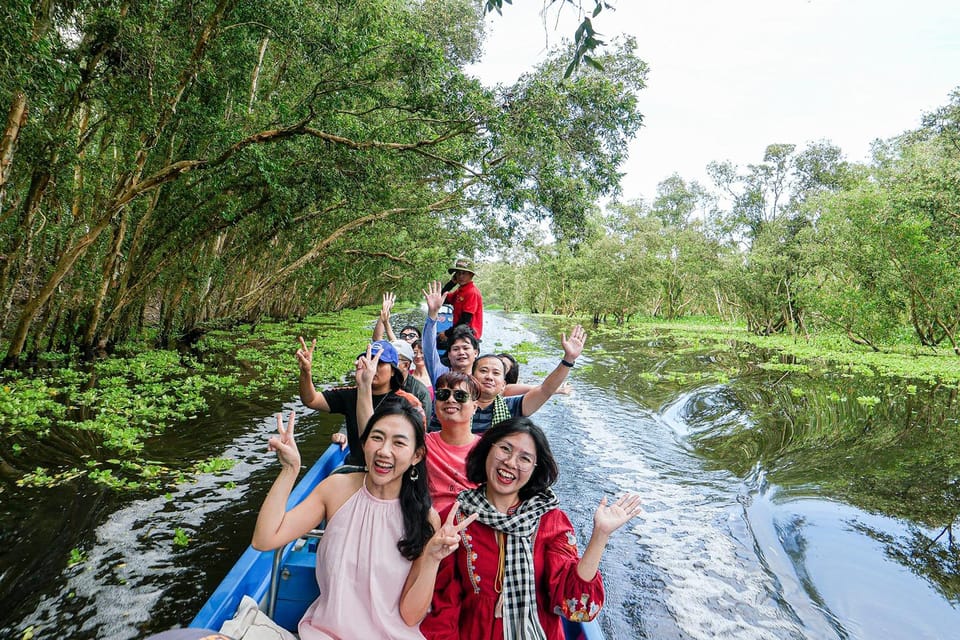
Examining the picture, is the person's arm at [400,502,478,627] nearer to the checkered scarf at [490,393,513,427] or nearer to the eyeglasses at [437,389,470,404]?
the eyeglasses at [437,389,470,404]

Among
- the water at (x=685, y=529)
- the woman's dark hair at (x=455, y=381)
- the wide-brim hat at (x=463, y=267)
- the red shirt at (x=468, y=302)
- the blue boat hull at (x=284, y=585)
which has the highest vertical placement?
the wide-brim hat at (x=463, y=267)

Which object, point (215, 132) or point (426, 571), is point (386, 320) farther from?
point (215, 132)

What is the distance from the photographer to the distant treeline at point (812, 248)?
16.0m

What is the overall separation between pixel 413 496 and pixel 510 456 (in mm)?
481

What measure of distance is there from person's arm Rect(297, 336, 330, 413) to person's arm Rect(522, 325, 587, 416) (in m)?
1.82

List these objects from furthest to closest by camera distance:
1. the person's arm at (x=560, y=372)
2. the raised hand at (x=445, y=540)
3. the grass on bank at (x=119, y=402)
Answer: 1. the grass on bank at (x=119, y=402)
2. the person's arm at (x=560, y=372)
3. the raised hand at (x=445, y=540)

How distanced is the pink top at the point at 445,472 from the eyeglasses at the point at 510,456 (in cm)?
85

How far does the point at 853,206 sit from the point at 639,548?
18.5m

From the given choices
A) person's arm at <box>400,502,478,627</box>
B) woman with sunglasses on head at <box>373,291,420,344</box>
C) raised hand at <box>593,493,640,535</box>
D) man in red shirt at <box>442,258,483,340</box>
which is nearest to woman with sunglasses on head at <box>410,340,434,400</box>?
woman with sunglasses on head at <box>373,291,420,344</box>

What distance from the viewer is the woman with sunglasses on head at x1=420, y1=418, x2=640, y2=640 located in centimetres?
214

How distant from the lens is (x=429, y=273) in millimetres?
28125

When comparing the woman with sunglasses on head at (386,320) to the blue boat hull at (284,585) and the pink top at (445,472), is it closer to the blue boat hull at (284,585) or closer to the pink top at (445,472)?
the pink top at (445,472)

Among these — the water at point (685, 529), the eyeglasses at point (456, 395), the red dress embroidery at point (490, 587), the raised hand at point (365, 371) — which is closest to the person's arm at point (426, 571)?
the red dress embroidery at point (490, 587)

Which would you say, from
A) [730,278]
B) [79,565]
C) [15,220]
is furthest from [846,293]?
[15,220]
